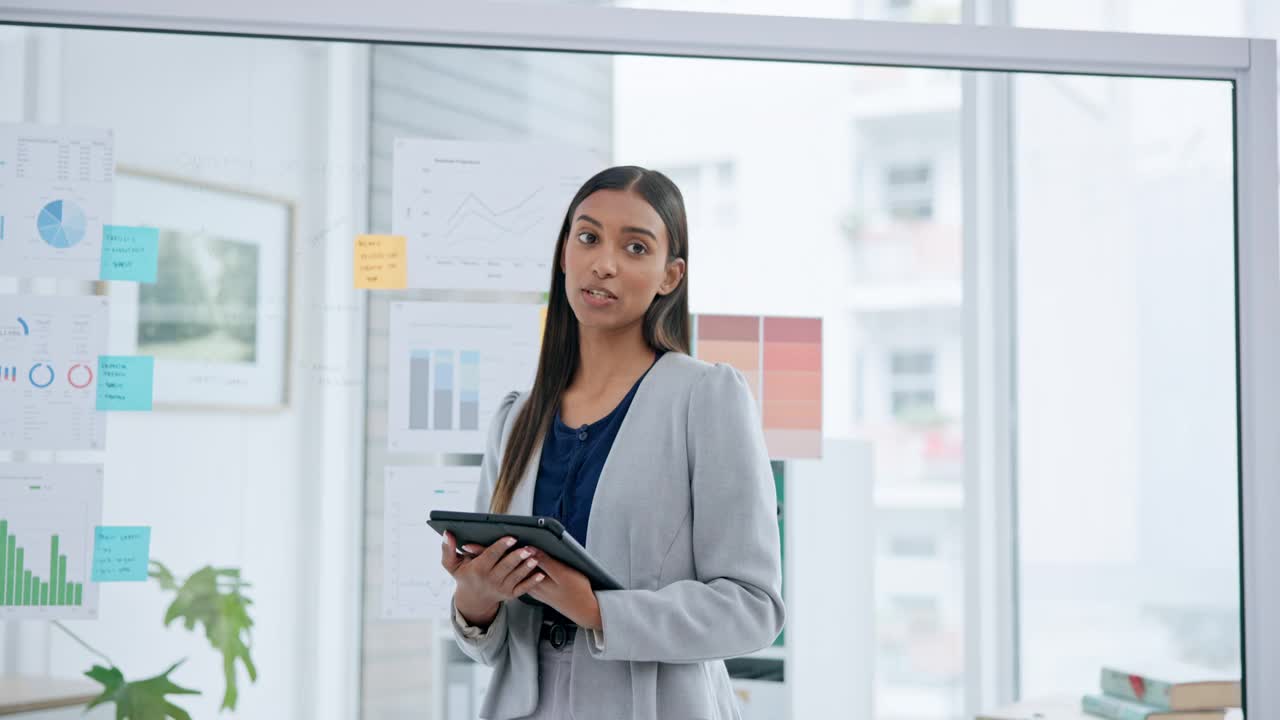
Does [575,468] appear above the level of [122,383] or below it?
below

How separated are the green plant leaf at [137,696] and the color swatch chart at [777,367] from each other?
1.05 metres

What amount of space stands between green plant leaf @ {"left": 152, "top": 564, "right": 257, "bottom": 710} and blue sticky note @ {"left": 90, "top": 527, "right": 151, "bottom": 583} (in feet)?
0.12

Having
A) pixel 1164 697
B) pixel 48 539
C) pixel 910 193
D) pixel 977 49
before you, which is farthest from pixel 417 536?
pixel 910 193

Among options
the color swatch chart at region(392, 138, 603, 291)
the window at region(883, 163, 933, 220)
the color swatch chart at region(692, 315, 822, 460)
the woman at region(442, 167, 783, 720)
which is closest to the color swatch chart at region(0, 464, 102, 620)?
the color swatch chart at region(392, 138, 603, 291)

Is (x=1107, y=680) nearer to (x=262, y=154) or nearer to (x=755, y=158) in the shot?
(x=755, y=158)

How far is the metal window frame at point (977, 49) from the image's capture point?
1.72 metres

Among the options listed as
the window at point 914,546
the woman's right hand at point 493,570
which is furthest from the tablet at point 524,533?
the window at point 914,546

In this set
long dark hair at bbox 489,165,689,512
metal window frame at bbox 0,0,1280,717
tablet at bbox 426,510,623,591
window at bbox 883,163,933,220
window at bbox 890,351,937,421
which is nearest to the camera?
tablet at bbox 426,510,623,591

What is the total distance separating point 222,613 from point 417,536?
1.13 ft

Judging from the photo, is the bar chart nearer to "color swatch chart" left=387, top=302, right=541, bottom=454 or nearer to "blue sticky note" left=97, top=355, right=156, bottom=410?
"color swatch chart" left=387, top=302, right=541, bottom=454

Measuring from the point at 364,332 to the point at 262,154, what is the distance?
0.35 m

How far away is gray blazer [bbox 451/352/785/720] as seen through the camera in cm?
119

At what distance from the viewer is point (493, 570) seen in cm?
115

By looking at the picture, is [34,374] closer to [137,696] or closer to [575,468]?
[137,696]
